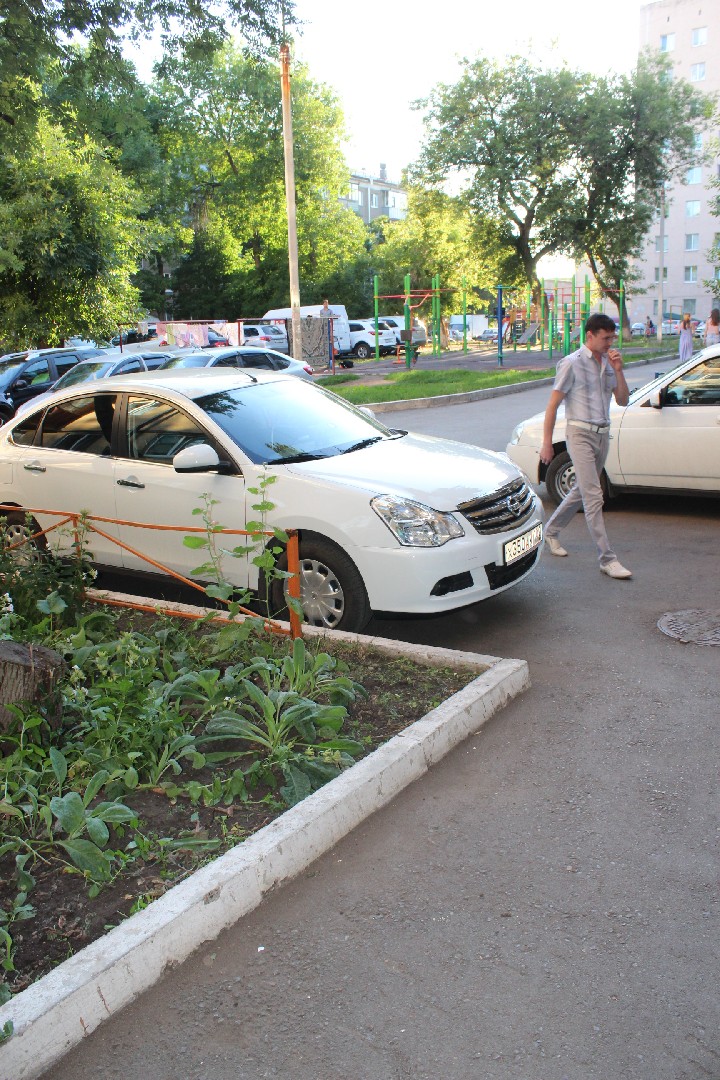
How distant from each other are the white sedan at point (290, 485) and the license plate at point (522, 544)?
0.01 meters

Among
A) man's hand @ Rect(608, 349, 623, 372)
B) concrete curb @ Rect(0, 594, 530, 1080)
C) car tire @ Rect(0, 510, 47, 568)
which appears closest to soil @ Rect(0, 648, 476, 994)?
concrete curb @ Rect(0, 594, 530, 1080)

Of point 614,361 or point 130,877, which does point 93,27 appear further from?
point 130,877

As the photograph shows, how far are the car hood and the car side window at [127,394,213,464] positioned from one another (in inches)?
32.0

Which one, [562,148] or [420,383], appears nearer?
[420,383]

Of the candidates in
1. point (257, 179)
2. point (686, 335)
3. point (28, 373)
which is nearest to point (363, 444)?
point (28, 373)

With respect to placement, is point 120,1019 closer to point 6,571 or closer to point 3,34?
point 6,571

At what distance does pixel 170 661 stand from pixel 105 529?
1.94 meters

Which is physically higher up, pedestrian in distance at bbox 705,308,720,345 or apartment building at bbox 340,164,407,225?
apartment building at bbox 340,164,407,225

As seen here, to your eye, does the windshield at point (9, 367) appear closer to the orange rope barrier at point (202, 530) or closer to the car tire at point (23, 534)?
the car tire at point (23, 534)

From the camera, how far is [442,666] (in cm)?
511

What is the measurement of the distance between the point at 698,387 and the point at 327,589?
4.77 meters

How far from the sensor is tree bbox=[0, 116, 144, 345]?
21469 millimetres

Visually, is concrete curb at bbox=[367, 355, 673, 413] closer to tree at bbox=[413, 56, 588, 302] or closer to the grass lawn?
the grass lawn

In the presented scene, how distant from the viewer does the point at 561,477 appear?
946 cm
